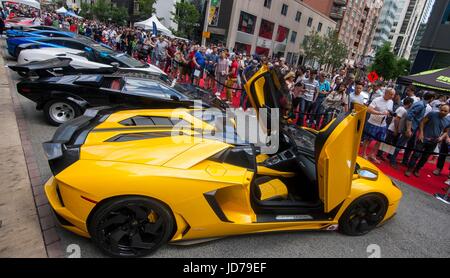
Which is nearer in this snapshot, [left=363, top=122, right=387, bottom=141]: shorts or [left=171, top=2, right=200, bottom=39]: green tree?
[left=363, top=122, right=387, bottom=141]: shorts

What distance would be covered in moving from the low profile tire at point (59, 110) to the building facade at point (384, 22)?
12544 cm

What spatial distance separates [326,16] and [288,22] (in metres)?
16.3

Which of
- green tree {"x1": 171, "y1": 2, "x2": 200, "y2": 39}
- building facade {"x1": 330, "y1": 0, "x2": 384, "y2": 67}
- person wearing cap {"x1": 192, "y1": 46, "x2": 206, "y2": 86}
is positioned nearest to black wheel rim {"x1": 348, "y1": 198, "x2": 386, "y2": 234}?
person wearing cap {"x1": 192, "y1": 46, "x2": 206, "y2": 86}

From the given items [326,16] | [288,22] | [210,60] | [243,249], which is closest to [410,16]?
[326,16]

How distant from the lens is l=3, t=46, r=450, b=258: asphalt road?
2789 millimetres

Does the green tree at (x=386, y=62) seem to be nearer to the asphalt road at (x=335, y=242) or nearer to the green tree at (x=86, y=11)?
the asphalt road at (x=335, y=242)

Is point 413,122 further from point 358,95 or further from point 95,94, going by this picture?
point 95,94

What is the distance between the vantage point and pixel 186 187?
2426mm

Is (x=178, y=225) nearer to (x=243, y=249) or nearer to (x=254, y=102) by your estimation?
(x=243, y=249)

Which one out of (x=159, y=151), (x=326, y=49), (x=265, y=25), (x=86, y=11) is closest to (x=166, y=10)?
(x=265, y=25)

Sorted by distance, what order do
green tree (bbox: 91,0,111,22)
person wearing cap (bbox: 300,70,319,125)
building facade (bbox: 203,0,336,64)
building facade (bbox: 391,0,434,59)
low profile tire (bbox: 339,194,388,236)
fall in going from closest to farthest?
1. low profile tire (bbox: 339,194,388,236)
2. person wearing cap (bbox: 300,70,319,125)
3. building facade (bbox: 203,0,336,64)
4. green tree (bbox: 91,0,111,22)
5. building facade (bbox: 391,0,434,59)

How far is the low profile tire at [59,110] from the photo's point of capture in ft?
17.3

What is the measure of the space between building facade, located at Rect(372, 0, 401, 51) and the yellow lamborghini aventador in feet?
412

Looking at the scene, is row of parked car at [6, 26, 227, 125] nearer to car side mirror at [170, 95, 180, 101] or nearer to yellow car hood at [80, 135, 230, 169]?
car side mirror at [170, 95, 180, 101]
